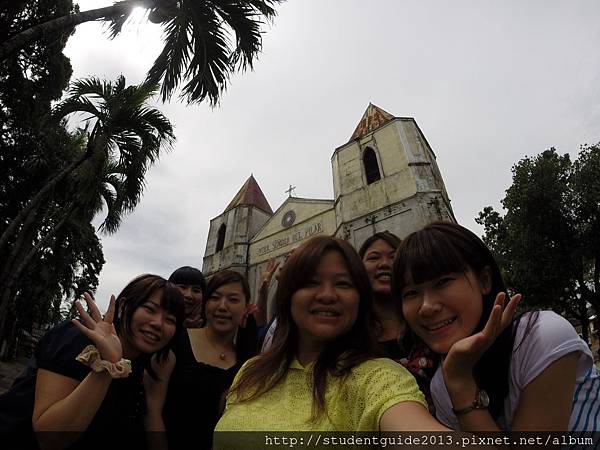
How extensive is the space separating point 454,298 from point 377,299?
1083 millimetres

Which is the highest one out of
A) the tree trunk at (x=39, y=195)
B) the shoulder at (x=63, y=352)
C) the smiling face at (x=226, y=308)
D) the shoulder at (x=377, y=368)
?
the tree trunk at (x=39, y=195)

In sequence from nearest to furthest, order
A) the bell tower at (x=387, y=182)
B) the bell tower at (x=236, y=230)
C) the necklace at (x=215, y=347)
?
1. the necklace at (x=215, y=347)
2. the bell tower at (x=387, y=182)
3. the bell tower at (x=236, y=230)

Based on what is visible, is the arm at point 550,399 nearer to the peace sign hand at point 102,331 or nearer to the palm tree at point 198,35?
the peace sign hand at point 102,331

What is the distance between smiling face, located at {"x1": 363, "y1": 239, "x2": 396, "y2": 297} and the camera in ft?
7.91

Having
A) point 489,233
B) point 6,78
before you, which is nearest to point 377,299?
point 6,78

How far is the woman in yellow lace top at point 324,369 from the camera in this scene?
3.54ft

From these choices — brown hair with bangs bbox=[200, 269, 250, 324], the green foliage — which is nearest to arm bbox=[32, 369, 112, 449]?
brown hair with bangs bbox=[200, 269, 250, 324]

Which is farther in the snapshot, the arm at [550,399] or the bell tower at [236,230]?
the bell tower at [236,230]

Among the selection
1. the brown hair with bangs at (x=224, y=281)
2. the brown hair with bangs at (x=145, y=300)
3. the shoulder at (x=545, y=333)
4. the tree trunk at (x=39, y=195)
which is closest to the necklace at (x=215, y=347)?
the brown hair with bangs at (x=224, y=281)

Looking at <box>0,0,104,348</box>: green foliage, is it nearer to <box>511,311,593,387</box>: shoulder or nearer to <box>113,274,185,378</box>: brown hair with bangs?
<box>113,274,185,378</box>: brown hair with bangs

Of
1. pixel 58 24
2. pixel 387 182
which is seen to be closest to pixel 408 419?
pixel 58 24

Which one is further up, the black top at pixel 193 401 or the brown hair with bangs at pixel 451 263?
the brown hair with bangs at pixel 451 263

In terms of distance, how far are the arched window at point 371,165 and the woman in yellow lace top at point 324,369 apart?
12.2 metres

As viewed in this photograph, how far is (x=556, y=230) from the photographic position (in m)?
13.1
